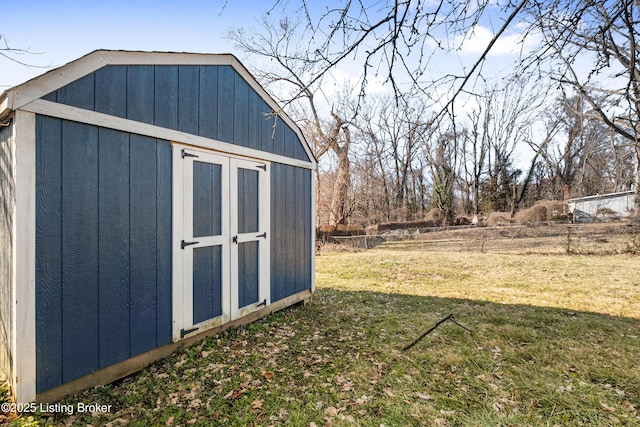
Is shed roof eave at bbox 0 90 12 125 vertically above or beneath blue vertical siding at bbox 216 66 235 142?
beneath

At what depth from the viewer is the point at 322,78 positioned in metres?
2.63

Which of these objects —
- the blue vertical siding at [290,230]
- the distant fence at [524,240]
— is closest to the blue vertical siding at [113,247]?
the blue vertical siding at [290,230]

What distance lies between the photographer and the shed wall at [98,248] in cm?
245

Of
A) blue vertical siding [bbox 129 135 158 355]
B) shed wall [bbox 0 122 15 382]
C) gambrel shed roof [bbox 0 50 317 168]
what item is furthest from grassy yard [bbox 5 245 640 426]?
gambrel shed roof [bbox 0 50 317 168]

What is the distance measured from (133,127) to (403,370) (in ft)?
11.2

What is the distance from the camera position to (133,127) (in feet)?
9.78

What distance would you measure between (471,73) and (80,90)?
3043mm

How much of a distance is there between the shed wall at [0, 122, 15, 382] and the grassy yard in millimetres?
629

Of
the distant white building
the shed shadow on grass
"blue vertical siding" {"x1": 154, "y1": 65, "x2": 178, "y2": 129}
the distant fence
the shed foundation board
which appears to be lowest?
the shed shadow on grass

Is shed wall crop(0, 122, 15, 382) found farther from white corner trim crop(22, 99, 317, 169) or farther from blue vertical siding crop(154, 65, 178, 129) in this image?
blue vertical siding crop(154, 65, 178, 129)

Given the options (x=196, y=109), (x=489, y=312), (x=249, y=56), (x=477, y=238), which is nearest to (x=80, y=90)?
(x=196, y=109)

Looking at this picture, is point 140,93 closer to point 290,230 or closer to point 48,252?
point 48,252

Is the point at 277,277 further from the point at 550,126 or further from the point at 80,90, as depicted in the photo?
the point at 550,126

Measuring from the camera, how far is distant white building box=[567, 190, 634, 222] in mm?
19703
